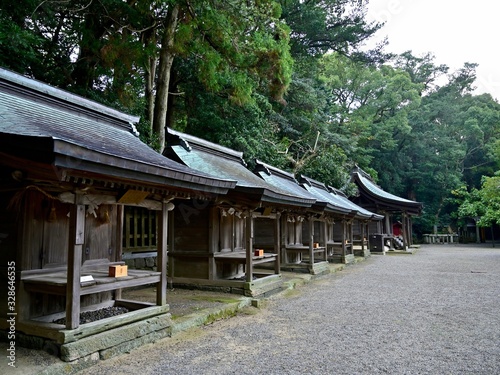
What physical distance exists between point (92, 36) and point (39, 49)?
6.92 feet

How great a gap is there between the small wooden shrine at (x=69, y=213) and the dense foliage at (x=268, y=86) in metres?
4.88

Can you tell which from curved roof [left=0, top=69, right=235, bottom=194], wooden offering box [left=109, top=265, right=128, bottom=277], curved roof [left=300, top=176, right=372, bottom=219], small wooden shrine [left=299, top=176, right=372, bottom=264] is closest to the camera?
curved roof [left=0, top=69, right=235, bottom=194]

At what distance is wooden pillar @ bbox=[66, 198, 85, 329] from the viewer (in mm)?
4012

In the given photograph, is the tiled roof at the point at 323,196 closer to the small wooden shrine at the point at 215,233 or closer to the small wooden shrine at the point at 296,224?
the small wooden shrine at the point at 296,224

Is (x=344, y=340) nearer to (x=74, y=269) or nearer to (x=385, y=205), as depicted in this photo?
(x=74, y=269)

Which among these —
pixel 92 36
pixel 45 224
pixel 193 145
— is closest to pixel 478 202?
pixel 193 145

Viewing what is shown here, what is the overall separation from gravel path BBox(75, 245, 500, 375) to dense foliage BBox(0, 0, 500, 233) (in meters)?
6.39

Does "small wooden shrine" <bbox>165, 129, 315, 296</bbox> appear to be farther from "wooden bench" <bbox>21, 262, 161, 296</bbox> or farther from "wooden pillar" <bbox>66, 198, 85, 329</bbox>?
"wooden pillar" <bbox>66, 198, 85, 329</bbox>

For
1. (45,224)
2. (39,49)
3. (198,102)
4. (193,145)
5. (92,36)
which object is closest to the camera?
(45,224)

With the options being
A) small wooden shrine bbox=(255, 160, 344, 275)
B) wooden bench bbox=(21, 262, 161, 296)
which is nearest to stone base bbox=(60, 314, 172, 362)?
wooden bench bbox=(21, 262, 161, 296)

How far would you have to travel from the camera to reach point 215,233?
27.1 feet

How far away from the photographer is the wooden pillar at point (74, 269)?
401 cm

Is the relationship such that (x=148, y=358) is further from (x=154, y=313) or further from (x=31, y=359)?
(x=31, y=359)

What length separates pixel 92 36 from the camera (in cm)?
1045
